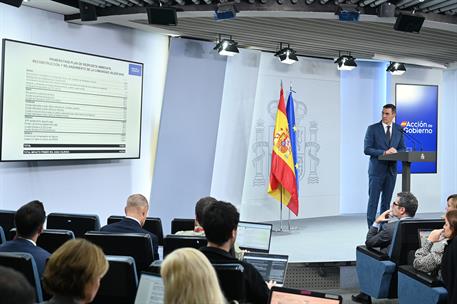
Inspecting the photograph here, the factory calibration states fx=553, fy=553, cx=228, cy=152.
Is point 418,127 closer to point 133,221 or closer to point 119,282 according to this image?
point 133,221

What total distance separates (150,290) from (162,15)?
427 cm

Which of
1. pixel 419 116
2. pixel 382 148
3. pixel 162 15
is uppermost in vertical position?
pixel 162 15

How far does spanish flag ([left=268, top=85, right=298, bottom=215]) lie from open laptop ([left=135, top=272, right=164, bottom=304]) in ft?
20.1

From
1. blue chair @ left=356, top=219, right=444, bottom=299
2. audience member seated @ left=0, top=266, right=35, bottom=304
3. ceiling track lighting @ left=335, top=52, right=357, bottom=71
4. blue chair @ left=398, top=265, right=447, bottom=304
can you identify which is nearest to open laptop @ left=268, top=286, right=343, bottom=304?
audience member seated @ left=0, top=266, right=35, bottom=304

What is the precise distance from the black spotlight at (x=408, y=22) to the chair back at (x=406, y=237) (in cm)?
251

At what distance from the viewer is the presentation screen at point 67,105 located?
5.88 m

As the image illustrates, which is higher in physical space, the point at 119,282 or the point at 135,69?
the point at 135,69

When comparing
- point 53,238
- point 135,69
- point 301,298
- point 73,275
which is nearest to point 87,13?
point 135,69

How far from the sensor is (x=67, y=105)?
6504 millimetres

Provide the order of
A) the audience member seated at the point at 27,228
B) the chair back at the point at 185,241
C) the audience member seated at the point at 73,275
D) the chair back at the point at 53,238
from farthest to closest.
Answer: the chair back at the point at 53,238
the chair back at the point at 185,241
the audience member seated at the point at 27,228
the audience member seated at the point at 73,275

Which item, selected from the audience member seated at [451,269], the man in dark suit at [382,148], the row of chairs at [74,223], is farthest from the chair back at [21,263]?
the man in dark suit at [382,148]

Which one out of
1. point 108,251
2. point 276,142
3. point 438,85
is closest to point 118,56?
point 276,142

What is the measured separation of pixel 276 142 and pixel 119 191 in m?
2.50

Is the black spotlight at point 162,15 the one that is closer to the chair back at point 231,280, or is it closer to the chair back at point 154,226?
the chair back at point 154,226
